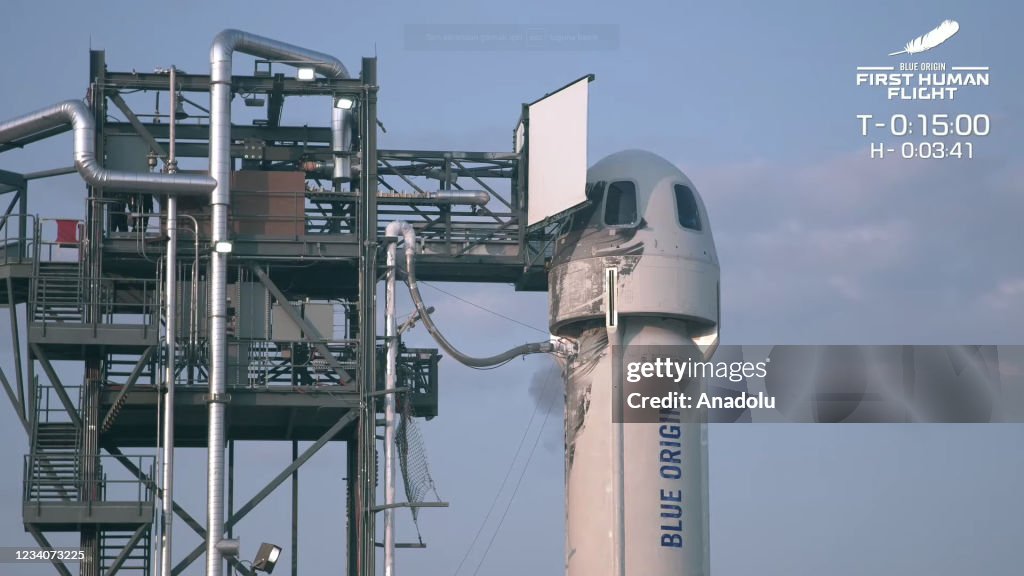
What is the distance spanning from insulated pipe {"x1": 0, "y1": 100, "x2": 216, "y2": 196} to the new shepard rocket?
11.7m

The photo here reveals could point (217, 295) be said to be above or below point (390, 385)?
above

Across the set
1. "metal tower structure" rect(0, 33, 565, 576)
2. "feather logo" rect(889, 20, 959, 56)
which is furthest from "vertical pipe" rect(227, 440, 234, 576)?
"feather logo" rect(889, 20, 959, 56)

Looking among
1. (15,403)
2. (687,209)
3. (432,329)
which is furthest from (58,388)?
(687,209)

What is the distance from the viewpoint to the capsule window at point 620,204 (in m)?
58.2

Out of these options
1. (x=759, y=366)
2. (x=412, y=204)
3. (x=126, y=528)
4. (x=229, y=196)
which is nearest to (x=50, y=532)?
(x=126, y=528)

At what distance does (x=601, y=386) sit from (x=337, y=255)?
9.12 meters

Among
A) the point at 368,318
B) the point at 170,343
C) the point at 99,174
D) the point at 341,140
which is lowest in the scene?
the point at 170,343

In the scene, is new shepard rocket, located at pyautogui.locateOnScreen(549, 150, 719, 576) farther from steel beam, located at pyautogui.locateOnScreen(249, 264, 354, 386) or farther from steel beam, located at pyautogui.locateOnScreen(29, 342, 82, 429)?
steel beam, located at pyautogui.locateOnScreen(29, 342, 82, 429)

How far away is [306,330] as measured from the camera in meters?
58.8

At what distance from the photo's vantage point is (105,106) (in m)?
59.0

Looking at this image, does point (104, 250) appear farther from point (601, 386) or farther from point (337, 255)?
point (601, 386)

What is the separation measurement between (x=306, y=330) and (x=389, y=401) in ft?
11.4

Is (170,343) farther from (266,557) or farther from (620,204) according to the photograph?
(620,204)

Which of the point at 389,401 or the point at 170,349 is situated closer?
the point at 170,349
